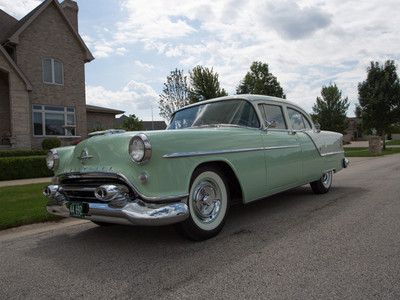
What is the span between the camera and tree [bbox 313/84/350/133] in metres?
37.8

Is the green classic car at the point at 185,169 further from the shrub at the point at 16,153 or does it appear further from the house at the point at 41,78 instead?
the house at the point at 41,78

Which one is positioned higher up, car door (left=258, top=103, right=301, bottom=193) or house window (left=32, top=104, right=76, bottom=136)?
house window (left=32, top=104, right=76, bottom=136)

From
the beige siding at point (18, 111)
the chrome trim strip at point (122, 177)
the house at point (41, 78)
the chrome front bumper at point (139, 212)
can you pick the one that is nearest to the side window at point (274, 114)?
the chrome trim strip at point (122, 177)

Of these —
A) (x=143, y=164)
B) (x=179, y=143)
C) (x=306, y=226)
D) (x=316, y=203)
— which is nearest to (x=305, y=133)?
(x=316, y=203)

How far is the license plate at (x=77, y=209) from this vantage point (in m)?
4.13

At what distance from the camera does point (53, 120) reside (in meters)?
21.3

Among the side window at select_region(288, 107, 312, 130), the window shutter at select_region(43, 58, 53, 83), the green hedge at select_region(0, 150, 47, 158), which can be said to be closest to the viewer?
the side window at select_region(288, 107, 312, 130)

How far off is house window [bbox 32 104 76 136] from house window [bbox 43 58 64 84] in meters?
1.45

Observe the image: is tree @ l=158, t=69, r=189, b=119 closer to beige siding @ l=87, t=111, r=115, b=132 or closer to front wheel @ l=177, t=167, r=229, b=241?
beige siding @ l=87, t=111, r=115, b=132

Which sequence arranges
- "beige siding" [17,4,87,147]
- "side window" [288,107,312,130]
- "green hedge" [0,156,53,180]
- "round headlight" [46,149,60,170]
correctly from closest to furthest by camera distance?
1. "round headlight" [46,149,60,170]
2. "side window" [288,107,312,130]
3. "green hedge" [0,156,53,180]
4. "beige siding" [17,4,87,147]

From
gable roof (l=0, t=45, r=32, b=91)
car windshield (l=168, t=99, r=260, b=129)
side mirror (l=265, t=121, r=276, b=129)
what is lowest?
side mirror (l=265, t=121, r=276, b=129)

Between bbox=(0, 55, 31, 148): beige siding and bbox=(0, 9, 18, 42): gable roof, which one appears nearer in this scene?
bbox=(0, 55, 31, 148): beige siding

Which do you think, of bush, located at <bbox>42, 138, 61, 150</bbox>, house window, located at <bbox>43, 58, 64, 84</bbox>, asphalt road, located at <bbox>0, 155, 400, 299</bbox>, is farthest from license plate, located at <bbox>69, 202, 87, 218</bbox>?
house window, located at <bbox>43, 58, 64, 84</bbox>

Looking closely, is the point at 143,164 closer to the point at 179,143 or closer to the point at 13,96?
the point at 179,143
